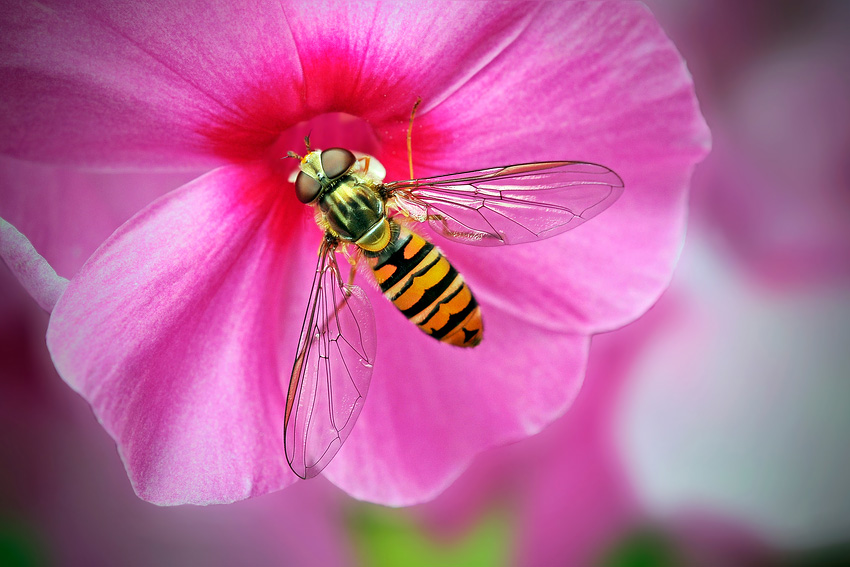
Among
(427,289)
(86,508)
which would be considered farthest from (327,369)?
(86,508)

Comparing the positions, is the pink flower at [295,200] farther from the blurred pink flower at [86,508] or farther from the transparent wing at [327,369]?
the blurred pink flower at [86,508]

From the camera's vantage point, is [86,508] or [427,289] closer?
[427,289]

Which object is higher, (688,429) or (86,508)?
(86,508)

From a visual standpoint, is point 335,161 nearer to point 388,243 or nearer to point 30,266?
point 388,243

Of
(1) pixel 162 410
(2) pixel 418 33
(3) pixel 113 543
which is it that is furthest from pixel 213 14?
(3) pixel 113 543

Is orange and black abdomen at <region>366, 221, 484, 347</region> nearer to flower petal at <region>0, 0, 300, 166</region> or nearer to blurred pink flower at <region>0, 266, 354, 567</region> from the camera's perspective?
flower petal at <region>0, 0, 300, 166</region>
